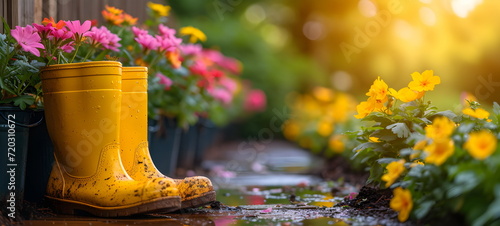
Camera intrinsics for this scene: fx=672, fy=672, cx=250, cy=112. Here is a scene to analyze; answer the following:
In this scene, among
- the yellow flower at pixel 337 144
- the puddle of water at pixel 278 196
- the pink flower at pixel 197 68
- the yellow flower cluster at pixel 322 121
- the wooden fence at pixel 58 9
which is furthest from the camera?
the yellow flower cluster at pixel 322 121

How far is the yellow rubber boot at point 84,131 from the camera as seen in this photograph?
241cm

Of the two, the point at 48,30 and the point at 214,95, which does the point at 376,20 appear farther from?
the point at 48,30

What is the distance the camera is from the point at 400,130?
2359 millimetres

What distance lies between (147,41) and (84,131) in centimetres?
79

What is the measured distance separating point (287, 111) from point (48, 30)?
26.6 feet

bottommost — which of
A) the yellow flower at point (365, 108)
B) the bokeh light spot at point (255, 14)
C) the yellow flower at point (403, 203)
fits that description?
the yellow flower at point (403, 203)

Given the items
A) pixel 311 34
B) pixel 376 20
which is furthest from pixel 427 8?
pixel 311 34

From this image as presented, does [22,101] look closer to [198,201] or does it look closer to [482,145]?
[198,201]

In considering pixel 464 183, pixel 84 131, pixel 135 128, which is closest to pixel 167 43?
pixel 135 128

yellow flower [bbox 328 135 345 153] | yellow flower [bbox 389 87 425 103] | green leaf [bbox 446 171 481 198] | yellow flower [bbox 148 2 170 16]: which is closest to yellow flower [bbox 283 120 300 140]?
yellow flower [bbox 328 135 345 153]

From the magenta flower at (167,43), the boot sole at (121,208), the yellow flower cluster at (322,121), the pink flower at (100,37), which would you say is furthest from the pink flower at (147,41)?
the yellow flower cluster at (322,121)

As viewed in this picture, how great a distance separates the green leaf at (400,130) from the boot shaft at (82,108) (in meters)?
1.02

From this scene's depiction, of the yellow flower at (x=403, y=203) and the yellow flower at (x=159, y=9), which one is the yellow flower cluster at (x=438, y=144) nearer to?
the yellow flower at (x=403, y=203)

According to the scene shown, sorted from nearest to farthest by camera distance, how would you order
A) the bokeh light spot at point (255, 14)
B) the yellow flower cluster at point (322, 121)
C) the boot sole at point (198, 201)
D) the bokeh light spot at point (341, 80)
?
1. the boot sole at point (198, 201)
2. the yellow flower cluster at point (322, 121)
3. the bokeh light spot at point (341, 80)
4. the bokeh light spot at point (255, 14)
